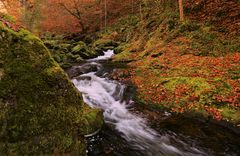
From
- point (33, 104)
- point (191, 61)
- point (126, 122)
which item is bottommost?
point (126, 122)

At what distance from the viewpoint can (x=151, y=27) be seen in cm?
2116

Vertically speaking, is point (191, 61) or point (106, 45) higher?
point (106, 45)

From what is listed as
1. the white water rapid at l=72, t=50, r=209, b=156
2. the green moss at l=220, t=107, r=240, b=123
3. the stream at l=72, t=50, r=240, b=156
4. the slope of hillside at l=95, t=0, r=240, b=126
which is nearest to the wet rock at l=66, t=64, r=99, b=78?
the white water rapid at l=72, t=50, r=209, b=156

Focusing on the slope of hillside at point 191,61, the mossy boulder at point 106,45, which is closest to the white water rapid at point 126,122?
the slope of hillside at point 191,61

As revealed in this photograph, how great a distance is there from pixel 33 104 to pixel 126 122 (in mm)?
3956

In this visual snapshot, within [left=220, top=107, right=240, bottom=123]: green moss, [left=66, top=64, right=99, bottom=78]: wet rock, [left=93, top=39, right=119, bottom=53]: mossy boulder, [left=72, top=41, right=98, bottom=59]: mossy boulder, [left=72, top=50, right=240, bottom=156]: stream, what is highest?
[left=93, top=39, right=119, bottom=53]: mossy boulder

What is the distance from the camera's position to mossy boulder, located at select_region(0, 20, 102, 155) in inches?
196

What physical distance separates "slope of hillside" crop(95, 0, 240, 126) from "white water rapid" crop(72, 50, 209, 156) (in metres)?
1.07

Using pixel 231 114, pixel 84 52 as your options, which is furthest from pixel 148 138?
pixel 84 52

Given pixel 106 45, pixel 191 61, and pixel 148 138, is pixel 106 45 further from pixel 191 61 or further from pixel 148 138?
pixel 148 138

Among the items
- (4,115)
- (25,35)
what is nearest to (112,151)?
(4,115)

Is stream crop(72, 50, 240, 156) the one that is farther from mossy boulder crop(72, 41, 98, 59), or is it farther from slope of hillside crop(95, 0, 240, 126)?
mossy boulder crop(72, 41, 98, 59)

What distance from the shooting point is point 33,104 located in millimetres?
5340

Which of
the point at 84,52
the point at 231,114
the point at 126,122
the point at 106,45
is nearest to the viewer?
the point at 231,114
